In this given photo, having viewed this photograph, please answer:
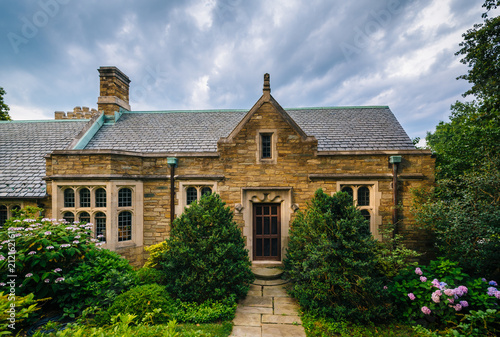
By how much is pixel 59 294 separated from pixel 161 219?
3.74 meters

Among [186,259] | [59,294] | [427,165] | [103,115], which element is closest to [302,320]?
[186,259]

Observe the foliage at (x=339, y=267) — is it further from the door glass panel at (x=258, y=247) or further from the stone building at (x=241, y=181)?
the door glass panel at (x=258, y=247)

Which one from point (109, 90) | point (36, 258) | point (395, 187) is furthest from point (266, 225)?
point (109, 90)

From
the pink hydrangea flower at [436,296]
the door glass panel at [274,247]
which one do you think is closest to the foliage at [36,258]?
the door glass panel at [274,247]

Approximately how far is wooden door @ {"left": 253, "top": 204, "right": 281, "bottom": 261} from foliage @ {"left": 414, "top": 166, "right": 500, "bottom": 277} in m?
5.04

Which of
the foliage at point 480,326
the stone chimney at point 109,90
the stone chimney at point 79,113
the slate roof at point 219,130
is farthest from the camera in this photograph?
the stone chimney at point 79,113

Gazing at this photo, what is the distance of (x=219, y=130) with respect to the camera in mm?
10953

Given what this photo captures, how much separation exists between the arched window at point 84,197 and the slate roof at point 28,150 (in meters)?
1.77

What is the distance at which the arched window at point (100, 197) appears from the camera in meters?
8.06

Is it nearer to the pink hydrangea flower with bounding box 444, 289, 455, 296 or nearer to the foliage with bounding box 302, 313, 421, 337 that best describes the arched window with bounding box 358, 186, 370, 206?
the pink hydrangea flower with bounding box 444, 289, 455, 296

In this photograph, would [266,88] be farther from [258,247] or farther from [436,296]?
[436,296]

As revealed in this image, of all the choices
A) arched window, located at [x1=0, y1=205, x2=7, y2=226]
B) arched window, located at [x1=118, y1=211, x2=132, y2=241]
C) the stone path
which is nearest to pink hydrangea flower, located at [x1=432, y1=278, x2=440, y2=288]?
the stone path

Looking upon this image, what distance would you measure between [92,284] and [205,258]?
2844 millimetres

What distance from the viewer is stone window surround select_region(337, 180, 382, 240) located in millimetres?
8258
